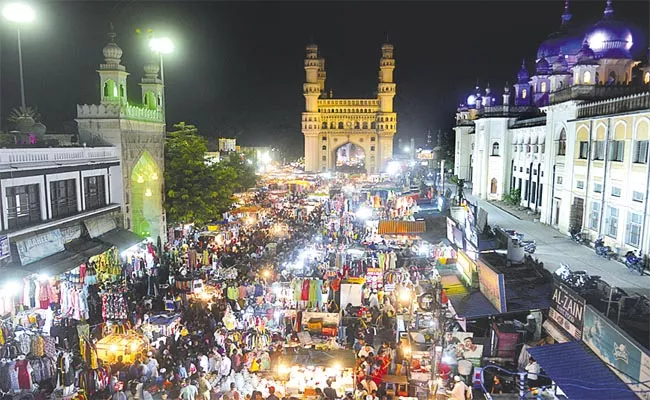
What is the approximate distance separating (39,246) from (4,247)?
5.48ft

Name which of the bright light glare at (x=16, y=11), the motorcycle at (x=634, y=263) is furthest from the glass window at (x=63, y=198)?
A: the motorcycle at (x=634, y=263)

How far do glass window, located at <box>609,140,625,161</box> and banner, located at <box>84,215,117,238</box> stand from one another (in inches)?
741

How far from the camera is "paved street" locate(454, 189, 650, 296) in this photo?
52.5 ft

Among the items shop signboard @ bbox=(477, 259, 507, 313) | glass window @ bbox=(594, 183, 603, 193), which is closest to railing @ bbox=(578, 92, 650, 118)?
glass window @ bbox=(594, 183, 603, 193)

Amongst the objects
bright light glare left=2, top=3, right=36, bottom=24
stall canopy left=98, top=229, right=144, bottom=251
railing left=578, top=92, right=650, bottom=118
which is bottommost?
stall canopy left=98, top=229, right=144, bottom=251

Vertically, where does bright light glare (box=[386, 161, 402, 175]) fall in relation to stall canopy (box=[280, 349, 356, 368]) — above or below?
above

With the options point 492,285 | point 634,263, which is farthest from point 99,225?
point 634,263

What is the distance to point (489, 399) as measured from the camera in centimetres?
921

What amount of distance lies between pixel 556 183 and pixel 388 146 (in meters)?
52.9

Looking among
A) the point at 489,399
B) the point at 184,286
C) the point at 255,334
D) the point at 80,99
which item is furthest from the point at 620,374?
the point at 80,99

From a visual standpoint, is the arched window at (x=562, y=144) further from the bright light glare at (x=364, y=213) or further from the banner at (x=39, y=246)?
the banner at (x=39, y=246)

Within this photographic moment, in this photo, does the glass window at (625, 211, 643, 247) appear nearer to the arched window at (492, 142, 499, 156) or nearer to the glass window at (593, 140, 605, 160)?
the glass window at (593, 140, 605, 160)

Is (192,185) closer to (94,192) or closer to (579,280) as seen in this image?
(94,192)

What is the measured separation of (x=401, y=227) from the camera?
19.5 meters
